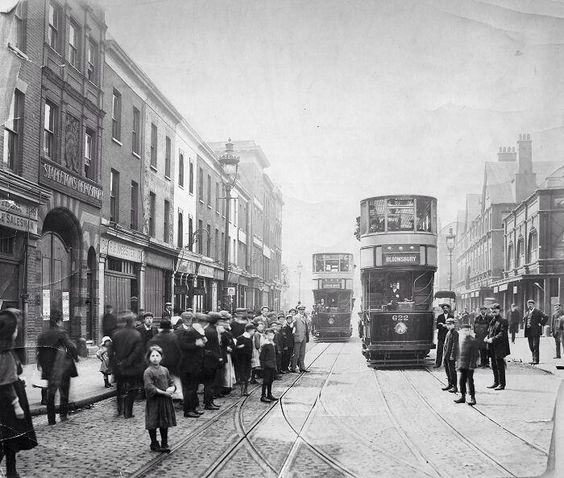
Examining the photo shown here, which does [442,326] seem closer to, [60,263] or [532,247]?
[60,263]

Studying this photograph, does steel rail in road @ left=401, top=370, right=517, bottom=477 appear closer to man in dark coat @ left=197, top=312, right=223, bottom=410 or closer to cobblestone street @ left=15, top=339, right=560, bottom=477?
cobblestone street @ left=15, top=339, right=560, bottom=477

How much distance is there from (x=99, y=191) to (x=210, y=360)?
8.01 meters

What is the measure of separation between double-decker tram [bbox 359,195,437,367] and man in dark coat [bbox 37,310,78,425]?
31.0ft

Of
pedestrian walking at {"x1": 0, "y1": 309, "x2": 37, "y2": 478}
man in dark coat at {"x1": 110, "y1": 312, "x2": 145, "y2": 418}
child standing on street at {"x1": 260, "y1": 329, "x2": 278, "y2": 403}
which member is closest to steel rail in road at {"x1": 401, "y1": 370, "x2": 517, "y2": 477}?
child standing on street at {"x1": 260, "y1": 329, "x2": 278, "y2": 403}

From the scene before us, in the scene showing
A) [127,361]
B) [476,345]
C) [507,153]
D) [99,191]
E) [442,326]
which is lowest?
[127,361]

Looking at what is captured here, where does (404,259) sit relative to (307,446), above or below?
above

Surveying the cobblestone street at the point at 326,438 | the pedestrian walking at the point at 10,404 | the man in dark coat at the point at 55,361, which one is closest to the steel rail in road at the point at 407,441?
the cobblestone street at the point at 326,438

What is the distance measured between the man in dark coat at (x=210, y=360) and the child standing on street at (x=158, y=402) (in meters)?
2.84

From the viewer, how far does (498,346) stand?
1243 cm

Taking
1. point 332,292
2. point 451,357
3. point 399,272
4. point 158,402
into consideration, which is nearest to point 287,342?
point 399,272

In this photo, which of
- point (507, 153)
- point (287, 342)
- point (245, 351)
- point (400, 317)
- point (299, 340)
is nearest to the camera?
point (245, 351)

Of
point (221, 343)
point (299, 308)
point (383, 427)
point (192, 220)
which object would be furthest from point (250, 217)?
point (383, 427)

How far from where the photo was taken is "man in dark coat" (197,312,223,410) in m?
10.6

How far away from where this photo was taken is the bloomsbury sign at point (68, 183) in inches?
523
